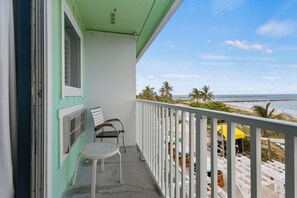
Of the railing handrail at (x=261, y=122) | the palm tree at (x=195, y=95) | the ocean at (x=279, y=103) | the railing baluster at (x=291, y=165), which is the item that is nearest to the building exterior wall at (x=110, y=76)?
the ocean at (x=279, y=103)

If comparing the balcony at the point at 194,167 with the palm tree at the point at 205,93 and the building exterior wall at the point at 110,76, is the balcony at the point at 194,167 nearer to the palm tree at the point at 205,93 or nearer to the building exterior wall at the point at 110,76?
the building exterior wall at the point at 110,76

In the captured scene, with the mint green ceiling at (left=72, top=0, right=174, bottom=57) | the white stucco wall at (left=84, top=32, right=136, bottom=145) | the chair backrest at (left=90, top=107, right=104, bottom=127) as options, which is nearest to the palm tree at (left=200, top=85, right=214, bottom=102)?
the white stucco wall at (left=84, top=32, right=136, bottom=145)

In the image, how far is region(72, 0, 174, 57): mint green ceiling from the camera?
243 cm

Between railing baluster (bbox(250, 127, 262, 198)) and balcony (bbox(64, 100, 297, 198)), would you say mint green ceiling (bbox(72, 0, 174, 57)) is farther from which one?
railing baluster (bbox(250, 127, 262, 198))

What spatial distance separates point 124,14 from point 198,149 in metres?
2.51

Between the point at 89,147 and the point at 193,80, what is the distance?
2576 centimetres

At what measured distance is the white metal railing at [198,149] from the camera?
544 mm

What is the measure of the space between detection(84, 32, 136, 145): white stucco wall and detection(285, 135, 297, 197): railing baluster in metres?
3.17

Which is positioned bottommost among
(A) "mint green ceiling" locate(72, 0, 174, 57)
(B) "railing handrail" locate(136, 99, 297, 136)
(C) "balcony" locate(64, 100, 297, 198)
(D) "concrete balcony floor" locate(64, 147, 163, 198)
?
(D) "concrete balcony floor" locate(64, 147, 163, 198)

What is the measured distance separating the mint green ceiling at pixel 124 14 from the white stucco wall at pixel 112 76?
0.23m

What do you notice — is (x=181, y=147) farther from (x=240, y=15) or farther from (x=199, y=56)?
(x=199, y=56)

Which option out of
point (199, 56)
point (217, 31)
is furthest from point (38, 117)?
point (199, 56)

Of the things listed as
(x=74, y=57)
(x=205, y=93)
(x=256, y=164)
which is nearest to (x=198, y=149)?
(x=256, y=164)

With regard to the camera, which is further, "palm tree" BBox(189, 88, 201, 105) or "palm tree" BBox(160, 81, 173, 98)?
"palm tree" BBox(160, 81, 173, 98)
